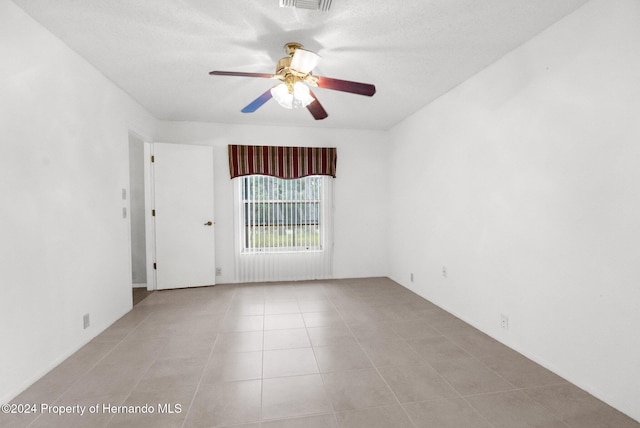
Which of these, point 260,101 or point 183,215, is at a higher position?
point 260,101

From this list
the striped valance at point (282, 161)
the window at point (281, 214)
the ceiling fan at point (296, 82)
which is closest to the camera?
the ceiling fan at point (296, 82)

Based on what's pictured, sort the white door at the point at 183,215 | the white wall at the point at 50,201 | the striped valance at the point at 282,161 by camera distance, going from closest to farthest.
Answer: the white wall at the point at 50,201 → the white door at the point at 183,215 → the striped valance at the point at 282,161

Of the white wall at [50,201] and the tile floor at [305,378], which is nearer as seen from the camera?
the tile floor at [305,378]

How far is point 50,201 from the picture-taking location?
7.07 feet

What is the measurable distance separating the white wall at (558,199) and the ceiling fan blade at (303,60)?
5.55 ft

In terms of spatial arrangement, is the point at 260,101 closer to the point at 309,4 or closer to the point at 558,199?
the point at 309,4

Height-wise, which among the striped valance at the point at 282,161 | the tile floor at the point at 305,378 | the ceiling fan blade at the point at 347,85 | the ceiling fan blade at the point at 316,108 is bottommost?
the tile floor at the point at 305,378

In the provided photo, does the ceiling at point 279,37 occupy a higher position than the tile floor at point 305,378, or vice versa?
the ceiling at point 279,37

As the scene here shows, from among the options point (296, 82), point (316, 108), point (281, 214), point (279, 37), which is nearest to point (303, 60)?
point (296, 82)

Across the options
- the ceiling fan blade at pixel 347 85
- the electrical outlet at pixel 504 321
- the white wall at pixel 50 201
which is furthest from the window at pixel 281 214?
the electrical outlet at pixel 504 321

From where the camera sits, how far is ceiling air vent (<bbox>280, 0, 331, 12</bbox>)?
174 centimetres

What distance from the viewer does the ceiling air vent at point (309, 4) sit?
1.74 meters

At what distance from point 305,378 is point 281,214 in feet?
9.67

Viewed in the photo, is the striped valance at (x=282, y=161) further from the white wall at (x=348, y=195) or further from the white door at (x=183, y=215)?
the white door at (x=183, y=215)
